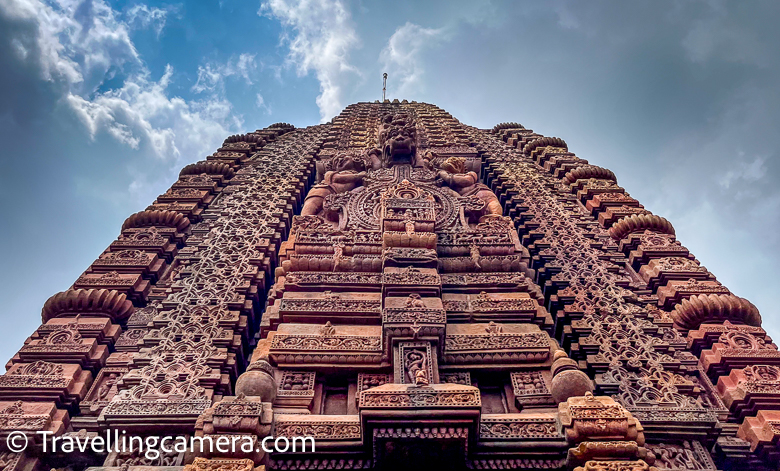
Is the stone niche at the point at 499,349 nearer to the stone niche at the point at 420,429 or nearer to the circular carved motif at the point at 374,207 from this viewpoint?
the stone niche at the point at 420,429

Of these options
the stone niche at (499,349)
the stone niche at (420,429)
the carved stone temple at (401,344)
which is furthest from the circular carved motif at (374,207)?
Answer: the stone niche at (420,429)

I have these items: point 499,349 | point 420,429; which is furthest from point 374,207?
point 420,429

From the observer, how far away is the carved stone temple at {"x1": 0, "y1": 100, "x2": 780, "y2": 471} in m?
4.96

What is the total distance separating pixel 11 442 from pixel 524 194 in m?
9.21

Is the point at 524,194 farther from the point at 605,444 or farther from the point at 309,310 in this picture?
the point at 605,444

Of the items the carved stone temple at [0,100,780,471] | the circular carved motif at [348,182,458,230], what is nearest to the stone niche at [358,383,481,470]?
the carved stone temple at [0,100,780,471]

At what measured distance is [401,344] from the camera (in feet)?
20.0

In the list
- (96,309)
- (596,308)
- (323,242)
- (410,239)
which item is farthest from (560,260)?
(96,309)

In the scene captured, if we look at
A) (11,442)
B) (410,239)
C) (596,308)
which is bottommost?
(11,442)

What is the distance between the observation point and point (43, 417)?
5887mm

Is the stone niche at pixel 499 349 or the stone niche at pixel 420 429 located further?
the stone niche at pixel 499 349

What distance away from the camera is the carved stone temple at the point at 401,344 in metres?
4.96

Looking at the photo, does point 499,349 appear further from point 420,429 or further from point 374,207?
point 374,207

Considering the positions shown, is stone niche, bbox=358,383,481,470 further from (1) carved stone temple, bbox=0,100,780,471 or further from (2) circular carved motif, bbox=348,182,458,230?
(2) circular carved motif, bbox=348,182,458,230
